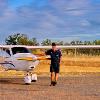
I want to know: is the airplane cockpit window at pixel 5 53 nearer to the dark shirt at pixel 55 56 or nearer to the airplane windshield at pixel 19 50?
the airplane windshield at pixel 19 50

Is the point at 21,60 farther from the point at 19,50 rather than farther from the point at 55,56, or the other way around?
the point at 55,56

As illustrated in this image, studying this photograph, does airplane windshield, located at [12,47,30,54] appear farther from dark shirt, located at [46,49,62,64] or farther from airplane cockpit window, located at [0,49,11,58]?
dark shirt, located at [46,49,62,64]

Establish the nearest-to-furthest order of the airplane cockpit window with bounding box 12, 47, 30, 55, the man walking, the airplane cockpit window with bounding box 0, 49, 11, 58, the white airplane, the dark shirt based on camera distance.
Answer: the man walking, the dark shirt, the white airplane, the airplane cockpit window with bounding box 12, 47, 30, 55, the airplane cockpit window with bounding box 0, 49, 11, 58

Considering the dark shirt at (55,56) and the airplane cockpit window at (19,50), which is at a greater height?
the airplane cockpit window at (19,50)

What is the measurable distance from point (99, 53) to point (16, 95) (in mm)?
56057

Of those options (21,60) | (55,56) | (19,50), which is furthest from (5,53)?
(55,56)

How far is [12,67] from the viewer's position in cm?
2177

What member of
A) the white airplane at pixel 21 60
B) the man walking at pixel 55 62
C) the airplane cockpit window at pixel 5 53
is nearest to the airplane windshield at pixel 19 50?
the white airplane at pixel 21 60

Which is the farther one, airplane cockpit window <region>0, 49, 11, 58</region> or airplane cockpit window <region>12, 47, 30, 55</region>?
airplane cockpit window <region>0, 49, 11, 58</region>

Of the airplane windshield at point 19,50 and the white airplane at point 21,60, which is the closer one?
the white airplane at point 21,60

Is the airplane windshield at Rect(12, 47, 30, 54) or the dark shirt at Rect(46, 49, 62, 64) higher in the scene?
the airplane windshield at Rect(12, 47, 30, 54)

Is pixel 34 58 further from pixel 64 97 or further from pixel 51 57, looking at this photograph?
pixel 64 97

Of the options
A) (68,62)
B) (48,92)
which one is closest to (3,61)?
(48,92)

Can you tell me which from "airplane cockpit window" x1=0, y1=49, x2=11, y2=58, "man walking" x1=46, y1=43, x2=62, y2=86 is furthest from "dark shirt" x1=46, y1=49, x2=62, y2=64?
"airplane cockpit window" x1=0, y1=49, x2=11, y2=58
